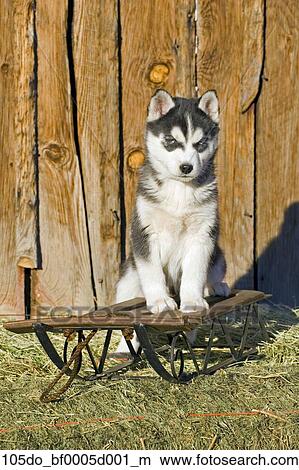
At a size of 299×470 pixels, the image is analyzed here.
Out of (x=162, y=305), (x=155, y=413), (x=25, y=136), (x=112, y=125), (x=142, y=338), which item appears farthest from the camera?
(x=112, y=125)

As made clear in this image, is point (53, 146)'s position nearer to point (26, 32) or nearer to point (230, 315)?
point (26, 32)

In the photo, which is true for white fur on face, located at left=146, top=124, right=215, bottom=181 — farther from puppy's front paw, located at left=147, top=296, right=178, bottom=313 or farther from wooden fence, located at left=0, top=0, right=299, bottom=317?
wooden fence, located at left=0, top=0, right=299, bottom=317

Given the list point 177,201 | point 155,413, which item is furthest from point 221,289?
point 155,413

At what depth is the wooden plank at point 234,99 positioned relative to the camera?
691 cm

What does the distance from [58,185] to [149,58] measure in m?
1.17

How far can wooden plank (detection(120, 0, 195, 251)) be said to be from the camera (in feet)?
22.6

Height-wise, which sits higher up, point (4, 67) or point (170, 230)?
point (4, 67)

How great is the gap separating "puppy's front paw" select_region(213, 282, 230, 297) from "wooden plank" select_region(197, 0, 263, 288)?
108 centimetres

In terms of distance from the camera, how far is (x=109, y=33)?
6859mm

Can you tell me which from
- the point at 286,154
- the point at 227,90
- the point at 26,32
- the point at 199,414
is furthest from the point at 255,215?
the point at 199,414

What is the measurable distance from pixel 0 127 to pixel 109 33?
1.06 meters

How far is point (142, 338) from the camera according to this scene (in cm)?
499

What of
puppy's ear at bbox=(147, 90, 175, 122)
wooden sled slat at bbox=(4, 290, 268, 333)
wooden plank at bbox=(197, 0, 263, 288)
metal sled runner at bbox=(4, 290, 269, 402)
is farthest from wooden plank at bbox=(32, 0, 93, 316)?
wooden sled slat at bbox=(4, 290, 268, 333)

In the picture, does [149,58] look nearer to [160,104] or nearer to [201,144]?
[160,104]
